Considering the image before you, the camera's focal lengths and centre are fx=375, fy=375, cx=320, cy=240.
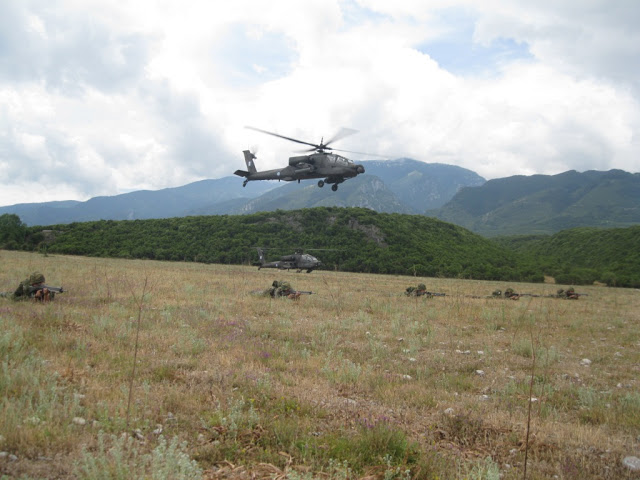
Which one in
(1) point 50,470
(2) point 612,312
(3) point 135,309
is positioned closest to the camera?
(1) point 50,470

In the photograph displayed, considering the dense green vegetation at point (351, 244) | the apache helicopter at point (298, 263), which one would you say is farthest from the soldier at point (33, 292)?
the dense green vegetation at point (351, 244)

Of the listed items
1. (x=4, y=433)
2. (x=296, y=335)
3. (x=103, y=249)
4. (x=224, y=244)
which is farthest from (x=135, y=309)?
(x=103, y=249)

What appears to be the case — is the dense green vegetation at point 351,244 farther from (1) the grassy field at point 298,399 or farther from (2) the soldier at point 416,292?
(1) the grassy field at point 298,399

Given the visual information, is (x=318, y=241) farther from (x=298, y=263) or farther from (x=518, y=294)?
(x=518, y=294)

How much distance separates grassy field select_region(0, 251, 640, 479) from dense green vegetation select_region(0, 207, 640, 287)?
32.8 metres

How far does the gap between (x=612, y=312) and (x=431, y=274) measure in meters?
25.1

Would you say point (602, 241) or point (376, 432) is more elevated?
point (602, 241)

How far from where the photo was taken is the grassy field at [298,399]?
357cm

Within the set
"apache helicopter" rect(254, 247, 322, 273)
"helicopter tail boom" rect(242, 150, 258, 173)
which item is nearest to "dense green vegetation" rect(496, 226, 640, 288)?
"apache helicopter" rect(254, 247, 322, 273)

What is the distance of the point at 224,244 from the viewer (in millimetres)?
50719

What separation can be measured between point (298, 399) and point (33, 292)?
1063cm

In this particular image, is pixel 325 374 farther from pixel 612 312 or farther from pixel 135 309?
pixel 612 312

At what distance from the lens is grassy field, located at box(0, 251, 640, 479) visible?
140 inches

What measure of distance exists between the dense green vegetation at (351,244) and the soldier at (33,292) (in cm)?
3214
